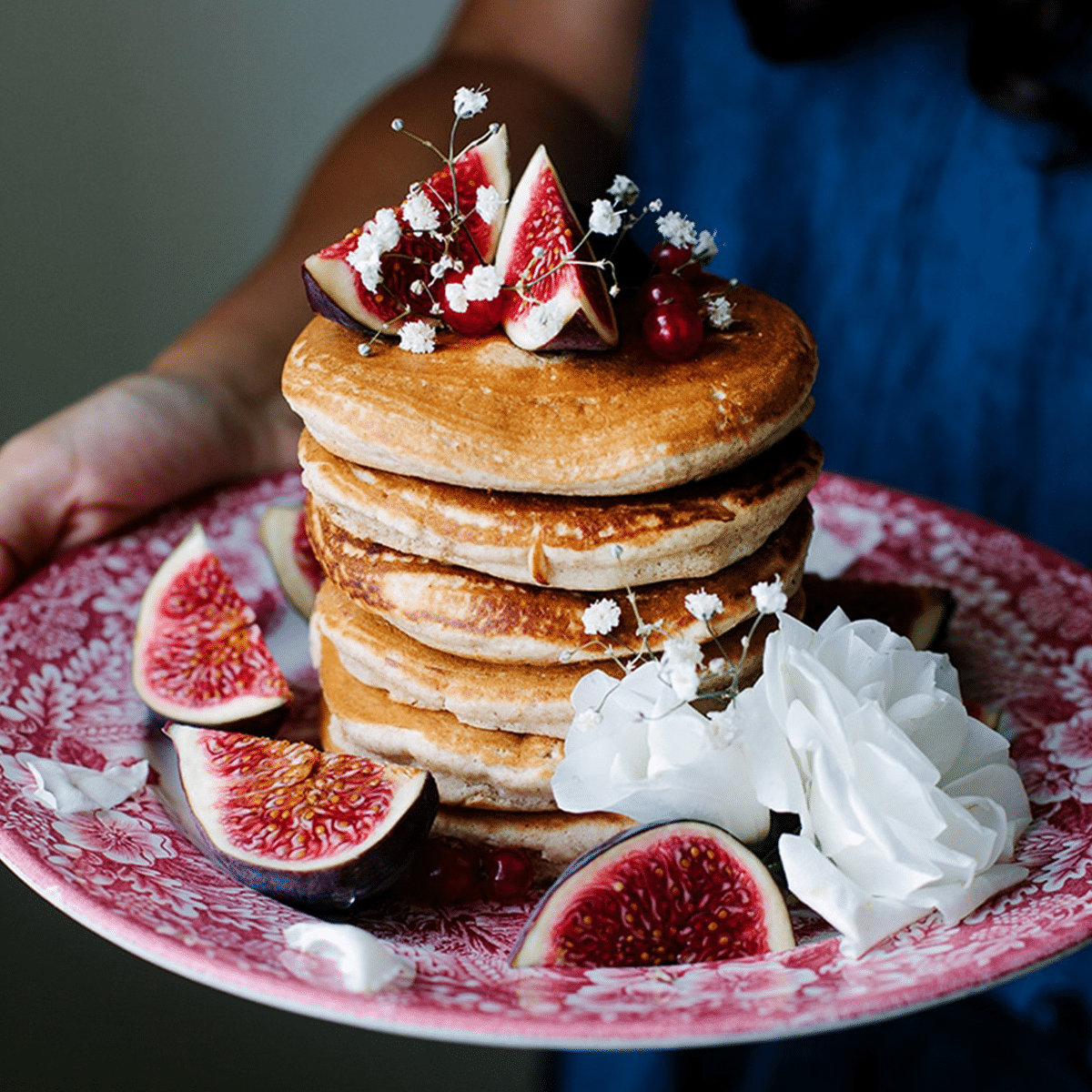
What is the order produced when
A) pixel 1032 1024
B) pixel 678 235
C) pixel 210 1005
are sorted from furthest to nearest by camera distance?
pixel 210 1005 < pixel 1032 1024 < pixel 678 235

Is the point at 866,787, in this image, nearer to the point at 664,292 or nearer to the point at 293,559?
the point at 664,292

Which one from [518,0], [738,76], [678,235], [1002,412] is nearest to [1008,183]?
[1002,412]

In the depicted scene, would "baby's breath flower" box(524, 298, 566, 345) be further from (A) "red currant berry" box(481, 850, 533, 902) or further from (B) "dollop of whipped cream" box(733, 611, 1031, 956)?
(A) "red currant berry" box(481, 850, 533, 902)

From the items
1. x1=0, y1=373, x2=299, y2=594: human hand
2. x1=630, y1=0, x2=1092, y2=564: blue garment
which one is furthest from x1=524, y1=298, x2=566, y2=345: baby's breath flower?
x1=630, y1=0, x2=1092, y2=564: blue garment

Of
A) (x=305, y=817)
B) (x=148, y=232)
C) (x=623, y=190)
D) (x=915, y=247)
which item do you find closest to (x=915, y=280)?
(x=915, y=247)

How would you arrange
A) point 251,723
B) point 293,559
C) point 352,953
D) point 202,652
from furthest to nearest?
point 293,559, point 202,652, point 251,723, point 352,953

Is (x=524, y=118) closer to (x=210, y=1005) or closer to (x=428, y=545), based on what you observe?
(x=428, y=545)
